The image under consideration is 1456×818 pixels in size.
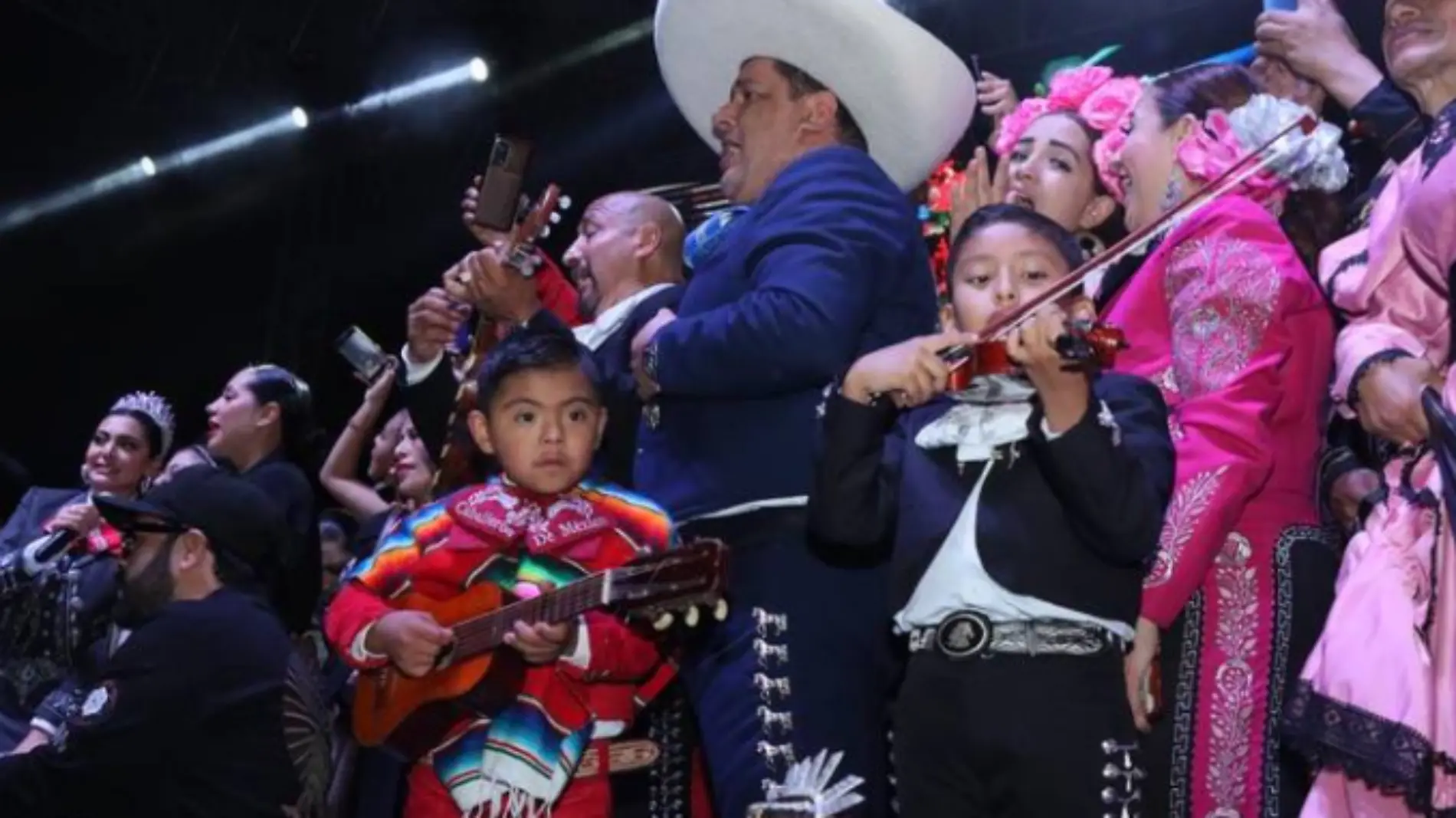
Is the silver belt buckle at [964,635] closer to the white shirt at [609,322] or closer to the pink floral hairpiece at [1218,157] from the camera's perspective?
the pink floral hairpiece at [1218,157]

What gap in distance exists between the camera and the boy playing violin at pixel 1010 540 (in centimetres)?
217

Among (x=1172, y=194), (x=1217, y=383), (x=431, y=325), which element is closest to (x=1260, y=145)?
(x=1172, y=194)

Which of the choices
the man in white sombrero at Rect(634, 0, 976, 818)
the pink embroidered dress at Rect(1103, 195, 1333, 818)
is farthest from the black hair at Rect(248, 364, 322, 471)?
the pink embroidered dress at Rect(1103, 195, 1333, 818)

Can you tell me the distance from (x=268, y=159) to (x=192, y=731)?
5.26 m

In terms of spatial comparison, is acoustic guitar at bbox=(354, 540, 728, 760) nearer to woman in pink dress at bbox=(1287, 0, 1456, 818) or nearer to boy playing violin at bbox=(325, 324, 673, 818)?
boy playing violin at bbox=(325, 324, 673, 818)

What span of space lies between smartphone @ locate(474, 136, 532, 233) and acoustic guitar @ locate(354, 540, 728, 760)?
0.88 m

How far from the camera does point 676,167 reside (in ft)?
27.3

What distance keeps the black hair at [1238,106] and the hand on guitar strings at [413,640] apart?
5.23 ft

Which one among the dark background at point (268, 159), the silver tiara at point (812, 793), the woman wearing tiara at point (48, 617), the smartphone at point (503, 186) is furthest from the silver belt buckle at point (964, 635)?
the dark background at point (268, 159)

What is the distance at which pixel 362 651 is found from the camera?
106 inches

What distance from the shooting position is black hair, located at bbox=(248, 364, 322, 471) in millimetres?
5285

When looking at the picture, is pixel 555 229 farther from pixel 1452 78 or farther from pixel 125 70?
pixel 1452 78

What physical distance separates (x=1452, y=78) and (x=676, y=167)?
5812 millimetres

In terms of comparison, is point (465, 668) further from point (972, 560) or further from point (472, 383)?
point (972, 560)
